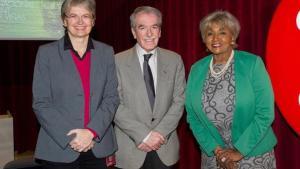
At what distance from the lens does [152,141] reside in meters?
2.28

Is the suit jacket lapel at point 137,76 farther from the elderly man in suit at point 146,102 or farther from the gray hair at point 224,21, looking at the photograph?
the gray hair at point 224,21

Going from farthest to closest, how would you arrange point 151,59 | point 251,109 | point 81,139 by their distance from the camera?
point 151,59 < point 251,109 < point 81,139

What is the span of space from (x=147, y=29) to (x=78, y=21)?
415 mm

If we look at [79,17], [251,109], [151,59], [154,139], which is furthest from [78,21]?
[251,109]

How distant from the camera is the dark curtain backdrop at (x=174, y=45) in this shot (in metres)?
2.87

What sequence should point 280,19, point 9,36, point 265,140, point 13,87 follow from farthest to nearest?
point 13,87 → point 9,36 → point 280,19 → point 265,140

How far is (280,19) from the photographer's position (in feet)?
7.86

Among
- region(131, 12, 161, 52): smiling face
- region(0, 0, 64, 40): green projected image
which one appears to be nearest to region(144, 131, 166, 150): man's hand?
region(131, 12, 161, 52): smiling face

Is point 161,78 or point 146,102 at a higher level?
point 161,78

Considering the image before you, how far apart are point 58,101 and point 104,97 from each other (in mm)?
245

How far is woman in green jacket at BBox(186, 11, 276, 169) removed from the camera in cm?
216

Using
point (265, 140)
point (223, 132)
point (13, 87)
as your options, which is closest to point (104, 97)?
point (223, 132)

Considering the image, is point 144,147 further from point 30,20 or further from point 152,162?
point 30,20

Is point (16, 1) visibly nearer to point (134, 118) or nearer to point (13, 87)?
point (13, 87)
